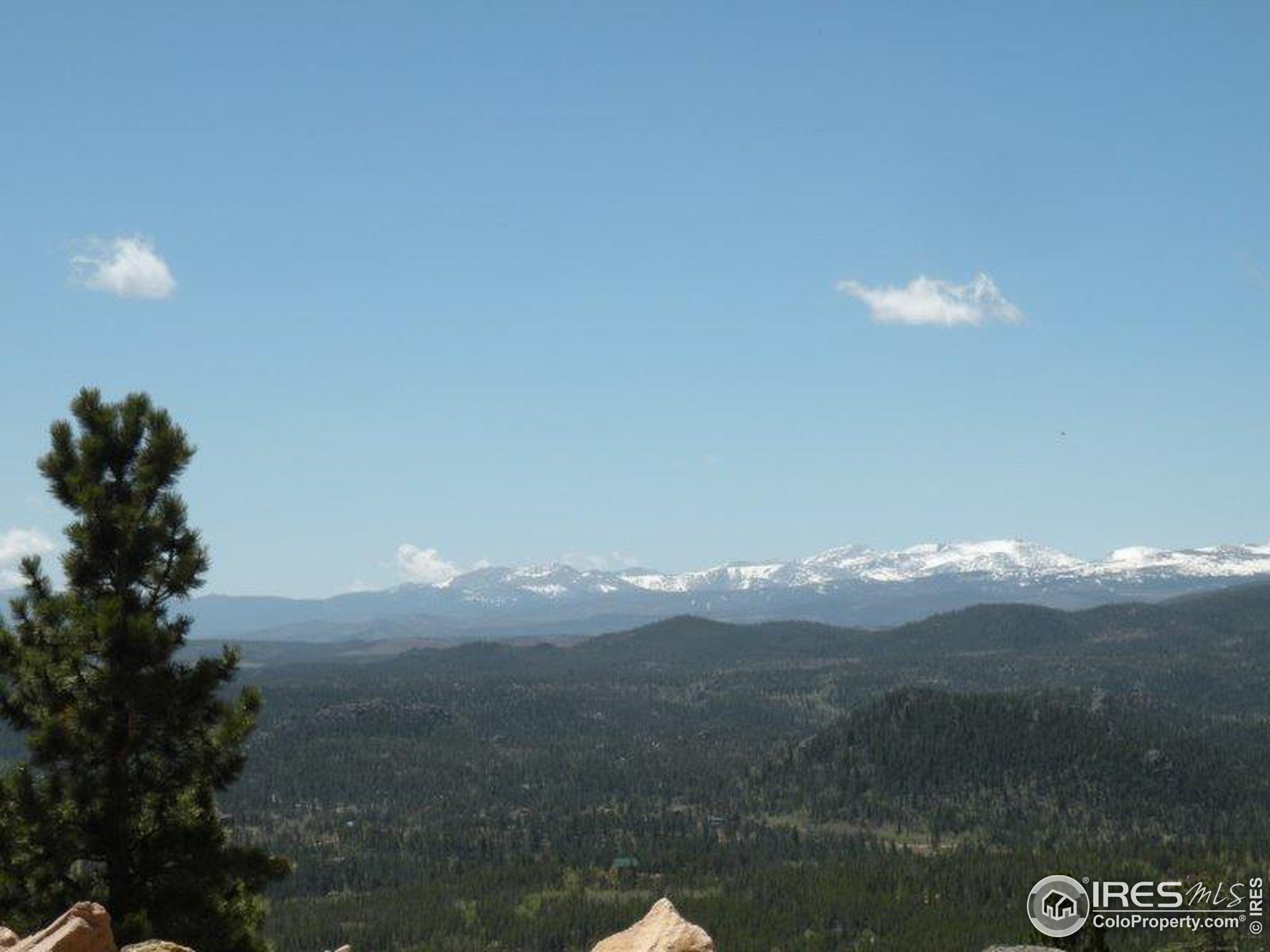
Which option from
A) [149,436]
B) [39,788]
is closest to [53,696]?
[39,788]

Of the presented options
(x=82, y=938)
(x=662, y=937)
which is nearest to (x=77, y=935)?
(x=82, y=938)

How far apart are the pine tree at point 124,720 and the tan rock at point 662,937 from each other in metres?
12.2

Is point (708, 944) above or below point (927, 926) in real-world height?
above

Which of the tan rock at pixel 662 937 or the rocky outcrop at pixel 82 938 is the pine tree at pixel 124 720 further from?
the tan rock at pixel 662 937

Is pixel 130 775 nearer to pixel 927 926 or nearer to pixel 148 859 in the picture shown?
pixel 148 859

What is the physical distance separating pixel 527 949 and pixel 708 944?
179268 millimetres

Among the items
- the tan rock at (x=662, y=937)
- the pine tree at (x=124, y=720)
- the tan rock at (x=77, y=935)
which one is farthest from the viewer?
the pine tree at (x=124, y=720)

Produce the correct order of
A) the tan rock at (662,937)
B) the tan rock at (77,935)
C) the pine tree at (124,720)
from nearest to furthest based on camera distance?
the tan rock at (77,935) → the tan rock at (662,937) → the pine tree at (124,720)

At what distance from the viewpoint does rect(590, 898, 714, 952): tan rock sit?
26.0 metres

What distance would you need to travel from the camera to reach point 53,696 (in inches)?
1227

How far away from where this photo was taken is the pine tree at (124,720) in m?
31.0

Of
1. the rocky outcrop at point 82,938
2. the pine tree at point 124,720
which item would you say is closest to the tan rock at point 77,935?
the rocky outcrop at point 82,938

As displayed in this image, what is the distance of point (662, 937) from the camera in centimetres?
2641

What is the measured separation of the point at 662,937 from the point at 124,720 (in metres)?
17.4
